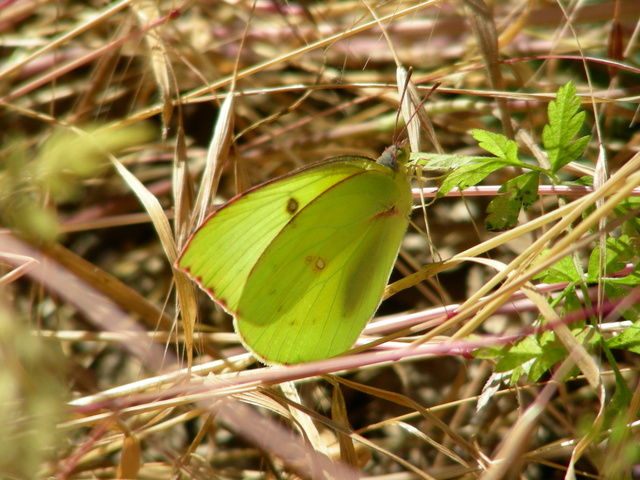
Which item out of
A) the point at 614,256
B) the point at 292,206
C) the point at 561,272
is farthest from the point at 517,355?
the point at 292,206

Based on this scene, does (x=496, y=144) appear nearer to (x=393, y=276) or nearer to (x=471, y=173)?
(x=471, y=173)

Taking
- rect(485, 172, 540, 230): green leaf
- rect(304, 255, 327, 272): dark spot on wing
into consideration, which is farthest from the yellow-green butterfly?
rect(485, 172, 540, 230): green leaf

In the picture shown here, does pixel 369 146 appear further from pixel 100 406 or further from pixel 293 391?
pixel 100 406

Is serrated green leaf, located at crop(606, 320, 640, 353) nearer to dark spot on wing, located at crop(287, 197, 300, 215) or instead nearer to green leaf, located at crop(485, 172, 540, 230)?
green leaf, located at crop(485, 172, 540, 230)

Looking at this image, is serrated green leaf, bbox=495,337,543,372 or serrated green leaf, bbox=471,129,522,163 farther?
serrated green leaf, bbox=471,129,522,163

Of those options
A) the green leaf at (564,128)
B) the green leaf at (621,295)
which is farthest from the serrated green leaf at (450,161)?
the green leaf at (621,295)

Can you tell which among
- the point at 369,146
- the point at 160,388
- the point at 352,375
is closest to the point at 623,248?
the point at 160,388

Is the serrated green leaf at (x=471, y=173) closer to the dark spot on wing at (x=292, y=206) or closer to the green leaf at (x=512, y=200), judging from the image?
the green leaf at (x=512, y=200)
